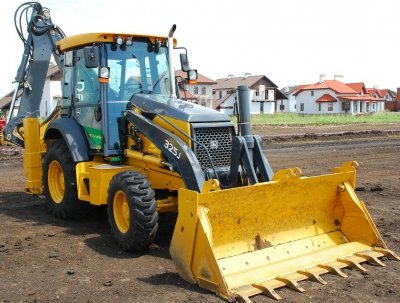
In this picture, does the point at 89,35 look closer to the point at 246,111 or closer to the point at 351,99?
the point at 246,111

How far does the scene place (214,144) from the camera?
21.6 feet

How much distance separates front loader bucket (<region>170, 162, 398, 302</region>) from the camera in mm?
5016

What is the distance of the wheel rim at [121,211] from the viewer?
632 cm

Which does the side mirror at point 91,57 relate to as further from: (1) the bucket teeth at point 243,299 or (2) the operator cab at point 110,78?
(1) the bucket teeth at point 243,299

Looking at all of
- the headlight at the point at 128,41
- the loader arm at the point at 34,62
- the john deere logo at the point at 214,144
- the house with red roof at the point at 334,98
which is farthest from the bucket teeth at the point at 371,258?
the house with red roof at the point at 334,98

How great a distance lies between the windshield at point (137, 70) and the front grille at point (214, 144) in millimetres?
1400

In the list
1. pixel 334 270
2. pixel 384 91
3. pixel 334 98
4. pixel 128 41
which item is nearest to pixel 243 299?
pixel 334 270

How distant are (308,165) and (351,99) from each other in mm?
67565

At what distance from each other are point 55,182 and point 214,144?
3.09m

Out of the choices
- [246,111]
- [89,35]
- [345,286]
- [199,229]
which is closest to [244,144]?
[246,111]

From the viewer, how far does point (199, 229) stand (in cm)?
499

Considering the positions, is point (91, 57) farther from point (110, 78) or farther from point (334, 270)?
point (334, 270)

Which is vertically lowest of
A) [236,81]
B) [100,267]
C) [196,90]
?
[100,267]

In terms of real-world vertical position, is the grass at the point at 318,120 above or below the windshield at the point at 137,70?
below
